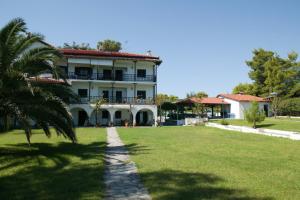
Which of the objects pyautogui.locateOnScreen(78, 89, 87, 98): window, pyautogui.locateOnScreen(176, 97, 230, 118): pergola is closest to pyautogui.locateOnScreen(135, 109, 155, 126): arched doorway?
pyautogui.locateOnScreen(176, 97, 230, 118): pergola

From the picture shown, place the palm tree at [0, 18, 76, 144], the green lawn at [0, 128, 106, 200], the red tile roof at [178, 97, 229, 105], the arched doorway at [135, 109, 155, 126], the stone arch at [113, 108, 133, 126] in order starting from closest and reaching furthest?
1. the green lawn at [0, 128, 106, 200]
2. the palm tree at [0, 18, 76, 144]
3. the stone arch at [113, 108, 133, 126]
4. the arched doorway at [135, 109, 155, 126]
5. the red tile roof at [178, 97, 229, 105]

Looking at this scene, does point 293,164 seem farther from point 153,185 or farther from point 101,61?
point 101,61

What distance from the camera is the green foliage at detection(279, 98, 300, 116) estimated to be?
44391mm

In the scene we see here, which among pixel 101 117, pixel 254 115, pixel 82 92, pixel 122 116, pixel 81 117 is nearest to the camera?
pixel 254 115

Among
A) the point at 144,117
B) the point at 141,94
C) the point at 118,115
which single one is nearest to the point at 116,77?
the point at 141,94

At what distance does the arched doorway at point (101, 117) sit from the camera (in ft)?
119

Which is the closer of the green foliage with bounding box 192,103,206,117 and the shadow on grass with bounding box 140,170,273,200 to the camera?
the shadow on grass with bounding box 140,170,273,200

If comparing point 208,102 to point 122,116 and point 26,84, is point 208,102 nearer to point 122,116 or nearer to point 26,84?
point 122,116

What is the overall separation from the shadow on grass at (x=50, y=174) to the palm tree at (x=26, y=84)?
3.53 ft

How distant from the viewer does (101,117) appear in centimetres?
3681

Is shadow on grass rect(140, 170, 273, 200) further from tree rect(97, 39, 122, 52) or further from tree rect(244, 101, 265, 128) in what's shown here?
tree rect(97, 39, 122, 52)

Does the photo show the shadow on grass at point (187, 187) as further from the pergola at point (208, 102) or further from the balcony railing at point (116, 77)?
the pergola at point (208, 102)

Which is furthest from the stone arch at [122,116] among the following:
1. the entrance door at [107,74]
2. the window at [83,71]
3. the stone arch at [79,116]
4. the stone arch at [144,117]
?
the window at [83,71]

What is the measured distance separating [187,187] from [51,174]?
4083mm
